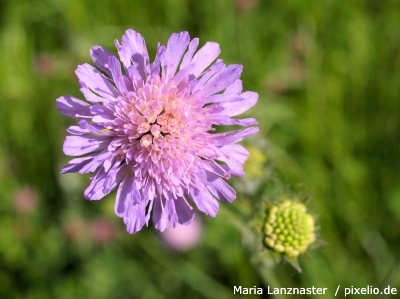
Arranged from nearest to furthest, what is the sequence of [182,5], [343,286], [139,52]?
1. [139,52]
2. [343,286]
3. [182,5]

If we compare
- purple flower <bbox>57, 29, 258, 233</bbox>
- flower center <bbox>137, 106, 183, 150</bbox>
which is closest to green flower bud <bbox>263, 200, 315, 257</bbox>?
purple flower <bbox>57, 29, 258, 233</bbox>

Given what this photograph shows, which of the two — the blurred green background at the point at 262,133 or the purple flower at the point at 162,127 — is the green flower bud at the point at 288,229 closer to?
the purple flower at the point at 162,127

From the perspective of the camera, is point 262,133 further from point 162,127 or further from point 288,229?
point 162,127

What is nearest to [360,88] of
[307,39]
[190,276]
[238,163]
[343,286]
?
[307,39]

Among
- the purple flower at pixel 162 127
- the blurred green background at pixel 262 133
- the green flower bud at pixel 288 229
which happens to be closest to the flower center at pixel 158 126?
the purple flower at pixel 162 127

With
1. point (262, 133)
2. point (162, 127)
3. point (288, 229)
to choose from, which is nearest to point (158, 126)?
point (162, 127)

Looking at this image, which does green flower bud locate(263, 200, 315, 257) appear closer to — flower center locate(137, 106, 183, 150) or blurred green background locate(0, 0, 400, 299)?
flower center locate(137, 106, 183, 150)

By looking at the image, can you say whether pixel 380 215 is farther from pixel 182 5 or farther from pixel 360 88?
pixel 182 5
